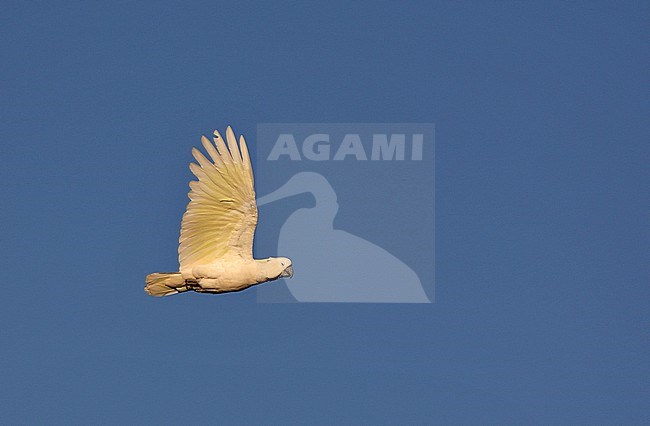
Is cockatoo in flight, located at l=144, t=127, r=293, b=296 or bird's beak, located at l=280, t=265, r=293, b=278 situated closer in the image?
cockatoo in flight, located at l=144, t=127, r=293, b=296

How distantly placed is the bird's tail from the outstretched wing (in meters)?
0.24

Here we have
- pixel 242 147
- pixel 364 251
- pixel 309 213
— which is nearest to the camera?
pixel 242 147

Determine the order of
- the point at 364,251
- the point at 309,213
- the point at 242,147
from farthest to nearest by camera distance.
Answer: the point at 364,251, the point at 309,213, the point at 242,147

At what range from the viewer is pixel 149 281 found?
2553 centimetres

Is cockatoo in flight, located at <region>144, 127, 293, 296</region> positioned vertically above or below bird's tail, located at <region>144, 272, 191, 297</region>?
above

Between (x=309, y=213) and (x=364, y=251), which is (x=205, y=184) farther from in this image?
(x=364, y=251)

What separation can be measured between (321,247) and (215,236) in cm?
878

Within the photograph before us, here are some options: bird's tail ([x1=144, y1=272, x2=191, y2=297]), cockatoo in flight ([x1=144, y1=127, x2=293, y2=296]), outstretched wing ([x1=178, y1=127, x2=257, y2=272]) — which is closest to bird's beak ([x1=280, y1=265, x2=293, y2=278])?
cockatoo in flight ([x1=144, y1=127, x2=293, y2=296])

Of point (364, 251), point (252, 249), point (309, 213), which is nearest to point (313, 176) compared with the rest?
point (309, 213)

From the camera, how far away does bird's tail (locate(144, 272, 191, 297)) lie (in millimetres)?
25500

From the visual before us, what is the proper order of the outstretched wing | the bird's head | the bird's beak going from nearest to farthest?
the outstretched wing
the bird's head
the bird's beak

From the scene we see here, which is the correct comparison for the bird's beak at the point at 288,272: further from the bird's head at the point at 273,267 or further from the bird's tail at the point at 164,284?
the bird's tail at the point at 164,284

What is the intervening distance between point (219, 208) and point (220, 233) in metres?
0.53

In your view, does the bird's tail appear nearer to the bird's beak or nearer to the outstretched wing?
the outstretched wing
